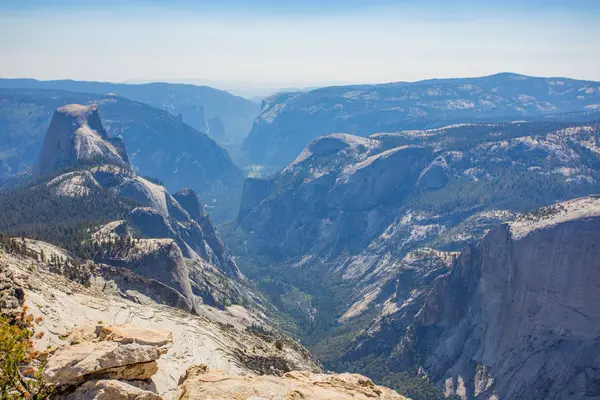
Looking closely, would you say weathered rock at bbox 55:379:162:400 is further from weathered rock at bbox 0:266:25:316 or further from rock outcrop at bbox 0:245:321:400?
weathered rock at bbox 0:266:25:316

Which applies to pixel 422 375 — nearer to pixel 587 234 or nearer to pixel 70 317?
pixel 587 234

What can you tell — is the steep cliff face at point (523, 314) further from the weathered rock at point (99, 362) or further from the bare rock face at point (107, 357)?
the weathered rock at point (99, 362)

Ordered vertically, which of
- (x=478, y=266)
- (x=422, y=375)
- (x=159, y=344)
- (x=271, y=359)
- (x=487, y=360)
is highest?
(x=159, y=344)

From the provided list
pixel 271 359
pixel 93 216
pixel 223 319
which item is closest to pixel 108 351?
pixel 271 359

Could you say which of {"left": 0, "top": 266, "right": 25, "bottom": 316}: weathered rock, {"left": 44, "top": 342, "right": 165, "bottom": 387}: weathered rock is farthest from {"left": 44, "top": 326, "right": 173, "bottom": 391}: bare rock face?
{"left": 0, "top": 266, "right": 25, "bottom": 316}: weathered rock

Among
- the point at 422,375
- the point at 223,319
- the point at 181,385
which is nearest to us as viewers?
the point at 181,385

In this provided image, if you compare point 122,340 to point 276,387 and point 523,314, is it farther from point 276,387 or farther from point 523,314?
point 523,314
